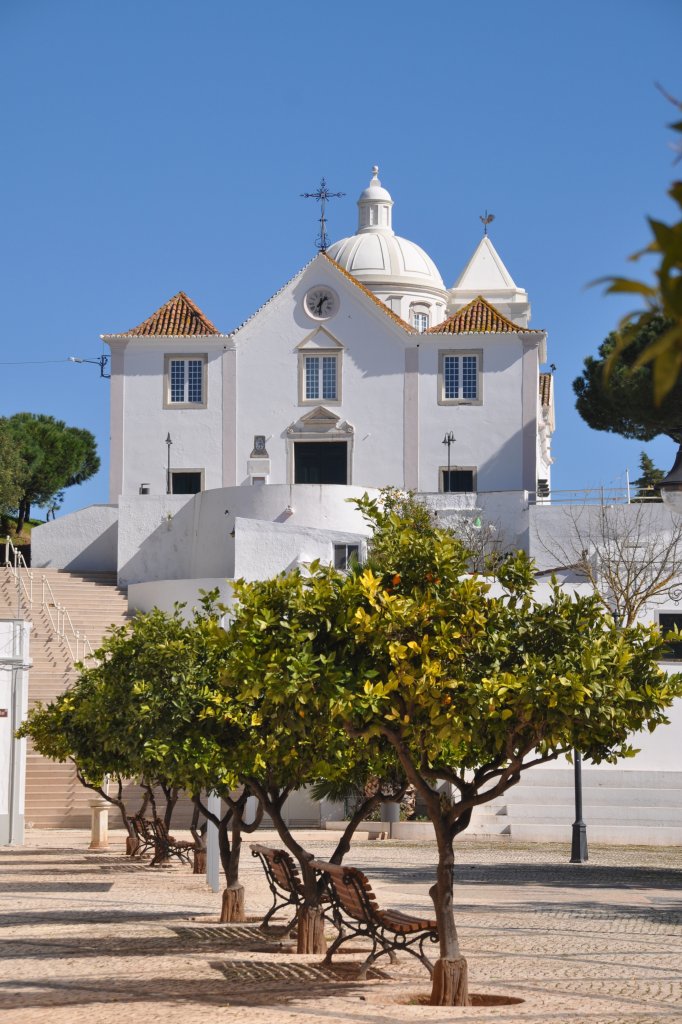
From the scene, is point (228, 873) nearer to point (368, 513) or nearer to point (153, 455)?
point (368, 513)

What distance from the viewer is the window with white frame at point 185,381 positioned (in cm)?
5400

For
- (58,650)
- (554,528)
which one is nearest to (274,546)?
(58,650)

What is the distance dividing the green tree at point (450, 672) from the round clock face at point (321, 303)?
44281 mm

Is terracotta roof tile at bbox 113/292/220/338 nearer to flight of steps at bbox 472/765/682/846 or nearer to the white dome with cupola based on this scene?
the white dome with cupola

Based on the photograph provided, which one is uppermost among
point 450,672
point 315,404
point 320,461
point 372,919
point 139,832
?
point 315,404

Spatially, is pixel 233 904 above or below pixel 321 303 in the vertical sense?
below

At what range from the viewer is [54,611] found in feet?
140

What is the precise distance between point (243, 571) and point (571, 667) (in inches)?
1316

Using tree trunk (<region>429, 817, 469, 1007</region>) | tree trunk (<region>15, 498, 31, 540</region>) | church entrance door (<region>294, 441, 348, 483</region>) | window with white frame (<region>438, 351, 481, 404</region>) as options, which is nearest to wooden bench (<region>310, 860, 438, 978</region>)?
tree trunk (<region>429, 817, 469, 1007</region>)

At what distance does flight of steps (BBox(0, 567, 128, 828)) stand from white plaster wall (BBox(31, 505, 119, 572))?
959 mm

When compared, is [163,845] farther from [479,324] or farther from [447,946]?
[479,324]

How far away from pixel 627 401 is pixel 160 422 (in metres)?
17.4

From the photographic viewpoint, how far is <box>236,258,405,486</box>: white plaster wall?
53031 mm

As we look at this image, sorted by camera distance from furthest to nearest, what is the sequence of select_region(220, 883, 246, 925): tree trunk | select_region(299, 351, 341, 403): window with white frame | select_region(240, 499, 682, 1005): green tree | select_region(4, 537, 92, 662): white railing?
select_region(299, 351, 341, 403): window with white frame
select_region(4, 537, 92, 662): white railing
select_region(220, 883, 246, 925): tree trunk
select_region(240, 499, 682, 1005): green tree
